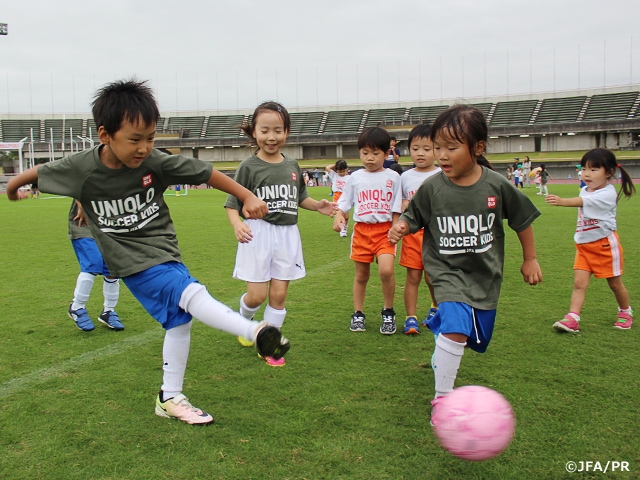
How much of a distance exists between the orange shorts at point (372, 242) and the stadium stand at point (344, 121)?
196 feet

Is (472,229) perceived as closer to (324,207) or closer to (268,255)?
(324,207)

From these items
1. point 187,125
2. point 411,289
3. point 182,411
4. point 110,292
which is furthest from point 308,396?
point 187,125

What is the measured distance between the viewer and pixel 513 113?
5953 cm

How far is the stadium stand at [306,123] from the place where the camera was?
66688mm

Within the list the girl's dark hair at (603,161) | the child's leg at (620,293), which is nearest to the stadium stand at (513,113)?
the girl's dark hair at (603,161)

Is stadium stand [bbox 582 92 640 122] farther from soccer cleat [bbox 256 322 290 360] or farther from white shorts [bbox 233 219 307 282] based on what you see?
soccer cleat [bbox 256 322 290 360]

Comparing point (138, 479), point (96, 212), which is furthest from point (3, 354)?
point (138, 479)

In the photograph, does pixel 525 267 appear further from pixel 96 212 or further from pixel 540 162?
pixel 540 162

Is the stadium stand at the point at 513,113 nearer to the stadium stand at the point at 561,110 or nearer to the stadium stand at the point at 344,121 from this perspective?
the stadium stand at the point at 561,110

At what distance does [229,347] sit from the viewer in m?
4.65

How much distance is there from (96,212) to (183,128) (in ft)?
229

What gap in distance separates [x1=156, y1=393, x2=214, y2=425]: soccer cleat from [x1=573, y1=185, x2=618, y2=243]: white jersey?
3.79m

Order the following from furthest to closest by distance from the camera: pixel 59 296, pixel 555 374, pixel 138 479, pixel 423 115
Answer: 1. pixel 423 115
2. pixel 59 296
3. pixel 555 374
4. pixel 138 479

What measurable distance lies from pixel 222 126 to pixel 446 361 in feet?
226
